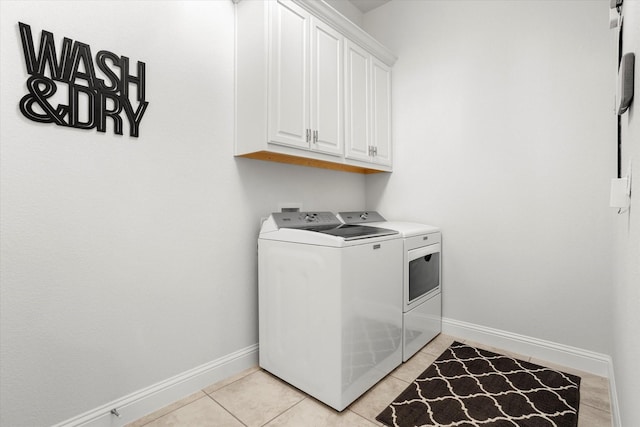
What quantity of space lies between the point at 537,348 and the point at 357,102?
2179 millimetres

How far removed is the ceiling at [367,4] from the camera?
9.59 feet

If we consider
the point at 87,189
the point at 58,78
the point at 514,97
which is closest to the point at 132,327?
the point at 87,189

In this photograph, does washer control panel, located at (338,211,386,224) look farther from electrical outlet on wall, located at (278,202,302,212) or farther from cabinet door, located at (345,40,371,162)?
cabinet door, located at (345,40,371,162)

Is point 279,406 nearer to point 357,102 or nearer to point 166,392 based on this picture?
point 166,392

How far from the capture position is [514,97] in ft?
7.38

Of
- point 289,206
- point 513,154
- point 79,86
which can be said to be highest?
point 79,86

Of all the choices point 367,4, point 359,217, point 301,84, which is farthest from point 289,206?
→ point 367,4

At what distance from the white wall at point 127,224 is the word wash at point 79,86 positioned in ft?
0.11

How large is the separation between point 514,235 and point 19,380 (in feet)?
9.33

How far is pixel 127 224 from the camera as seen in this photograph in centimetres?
156

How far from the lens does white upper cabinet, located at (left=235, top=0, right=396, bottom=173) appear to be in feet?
6.01

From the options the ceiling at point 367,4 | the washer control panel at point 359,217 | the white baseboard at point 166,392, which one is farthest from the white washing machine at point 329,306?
the ceiling at point 367,4

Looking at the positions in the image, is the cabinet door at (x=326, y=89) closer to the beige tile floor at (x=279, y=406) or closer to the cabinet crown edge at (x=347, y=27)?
the cabinet crown edge at (x=347, y=27)

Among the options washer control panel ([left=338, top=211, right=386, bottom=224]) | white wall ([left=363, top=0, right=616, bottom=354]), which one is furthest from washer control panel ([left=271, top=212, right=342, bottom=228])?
white wall ([left=363, top=0, right=616, bottom=354])
